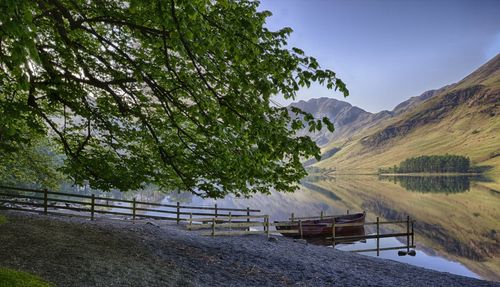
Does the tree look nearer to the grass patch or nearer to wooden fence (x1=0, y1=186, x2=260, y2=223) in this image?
the grass patch

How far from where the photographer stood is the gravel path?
Answer: 1254cm

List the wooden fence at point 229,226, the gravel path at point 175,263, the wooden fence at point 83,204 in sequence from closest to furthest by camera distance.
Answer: the gravel path at point 175,263 → the wooden fence at point 229,226 → the wooden fence at point 83,204

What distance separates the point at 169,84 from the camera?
1227 centimetres

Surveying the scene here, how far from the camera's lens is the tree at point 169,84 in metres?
7.69

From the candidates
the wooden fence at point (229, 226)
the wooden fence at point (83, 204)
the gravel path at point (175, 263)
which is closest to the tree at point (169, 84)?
the gravel path at point (175, 263)

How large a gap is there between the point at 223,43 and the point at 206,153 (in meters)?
5.72

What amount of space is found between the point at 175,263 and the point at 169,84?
8.06 m

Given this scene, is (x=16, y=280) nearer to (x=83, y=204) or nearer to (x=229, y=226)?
(x=229, y=226)

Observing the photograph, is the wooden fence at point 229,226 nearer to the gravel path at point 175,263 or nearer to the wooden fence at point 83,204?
the wooden fence at point 83,204

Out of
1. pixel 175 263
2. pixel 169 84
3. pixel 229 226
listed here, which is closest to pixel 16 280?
pixel 169 84

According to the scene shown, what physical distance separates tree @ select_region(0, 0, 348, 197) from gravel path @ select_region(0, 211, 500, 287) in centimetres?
312

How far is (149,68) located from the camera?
12.3 metres

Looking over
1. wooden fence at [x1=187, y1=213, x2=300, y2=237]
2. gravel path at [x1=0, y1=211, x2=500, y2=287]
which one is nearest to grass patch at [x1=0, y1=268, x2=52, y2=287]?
gravel path at [x1=0, y1=211, x2=500, y2=287]

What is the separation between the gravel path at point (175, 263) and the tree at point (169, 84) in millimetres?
3117
